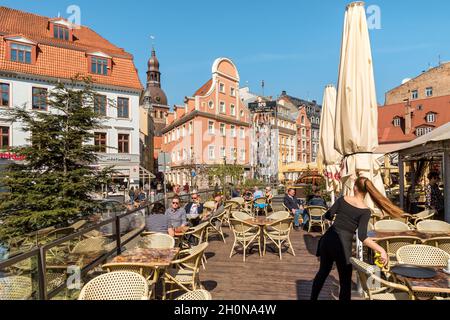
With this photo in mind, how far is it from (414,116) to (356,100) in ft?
139

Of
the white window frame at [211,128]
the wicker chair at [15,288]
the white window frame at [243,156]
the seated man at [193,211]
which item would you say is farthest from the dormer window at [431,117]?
the wicker chair at [15,288]

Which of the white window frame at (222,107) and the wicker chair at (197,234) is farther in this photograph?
the white window frame at (222,107)

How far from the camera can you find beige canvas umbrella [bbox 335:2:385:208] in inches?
213

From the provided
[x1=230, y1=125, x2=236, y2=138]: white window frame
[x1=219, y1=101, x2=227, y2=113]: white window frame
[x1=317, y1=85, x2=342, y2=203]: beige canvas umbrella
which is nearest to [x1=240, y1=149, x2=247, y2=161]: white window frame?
[x1=230, y1=125, x2=236, y2=138]: white window frame

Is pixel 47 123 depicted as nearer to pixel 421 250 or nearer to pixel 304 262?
pixel 304 262

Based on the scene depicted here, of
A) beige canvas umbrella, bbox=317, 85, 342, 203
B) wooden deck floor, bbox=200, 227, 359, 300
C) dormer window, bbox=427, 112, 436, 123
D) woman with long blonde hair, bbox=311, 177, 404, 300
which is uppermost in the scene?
dormer window, bbox=427, 112, 436, 123

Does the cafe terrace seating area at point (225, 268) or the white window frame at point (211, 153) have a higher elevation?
the white window frame at point (211, 153)

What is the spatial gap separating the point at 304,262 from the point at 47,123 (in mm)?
7803

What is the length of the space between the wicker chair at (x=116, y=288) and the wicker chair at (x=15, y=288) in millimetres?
680

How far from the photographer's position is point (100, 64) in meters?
27.3

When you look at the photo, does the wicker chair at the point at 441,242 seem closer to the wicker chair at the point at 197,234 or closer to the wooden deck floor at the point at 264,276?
the wooden deck floor at the point at 264,276

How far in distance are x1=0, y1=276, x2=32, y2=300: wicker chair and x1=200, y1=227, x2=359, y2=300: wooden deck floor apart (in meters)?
2.48

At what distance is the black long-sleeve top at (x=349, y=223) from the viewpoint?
341cm

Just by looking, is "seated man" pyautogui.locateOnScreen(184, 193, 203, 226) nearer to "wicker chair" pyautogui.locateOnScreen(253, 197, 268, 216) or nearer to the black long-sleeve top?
A: "wicker chair" pyautogui.locateOnScreen(253, 197, 268, 216)
